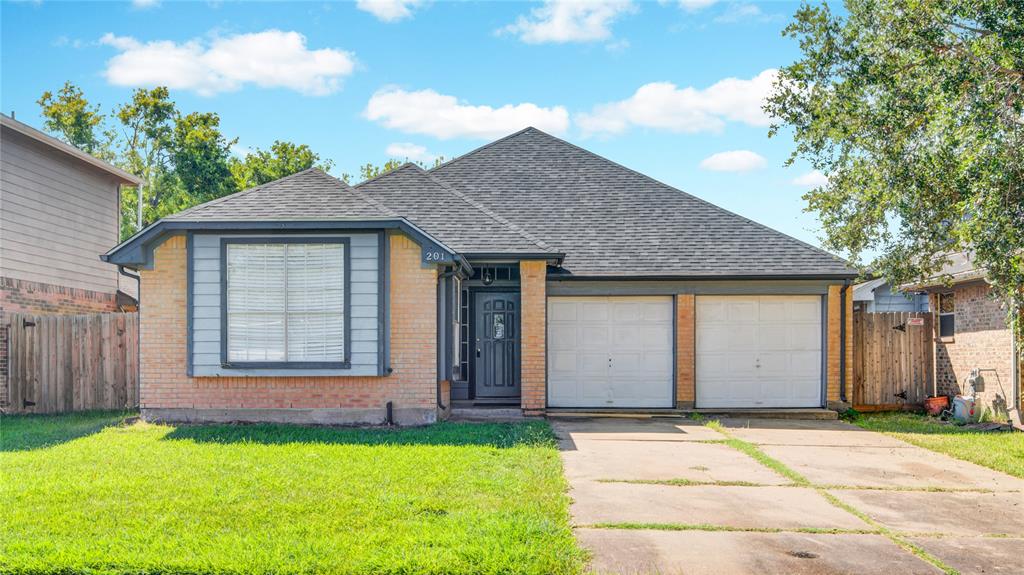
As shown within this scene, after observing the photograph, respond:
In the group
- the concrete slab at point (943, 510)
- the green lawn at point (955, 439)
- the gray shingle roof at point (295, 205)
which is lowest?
the green lawn at point (955, 439)

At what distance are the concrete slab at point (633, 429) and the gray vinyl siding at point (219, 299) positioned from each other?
125 inches

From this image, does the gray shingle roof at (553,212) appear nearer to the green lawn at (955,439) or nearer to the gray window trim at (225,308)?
the gray window trim at (225,308)

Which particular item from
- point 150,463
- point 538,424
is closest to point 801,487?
point 538,424

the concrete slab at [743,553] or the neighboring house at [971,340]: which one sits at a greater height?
the neighboring house at [971,340]

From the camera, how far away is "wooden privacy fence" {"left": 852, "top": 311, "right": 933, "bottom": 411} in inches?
608

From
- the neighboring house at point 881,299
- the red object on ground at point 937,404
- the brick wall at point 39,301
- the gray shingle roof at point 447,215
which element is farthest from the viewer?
the neighboring house at point 881,299

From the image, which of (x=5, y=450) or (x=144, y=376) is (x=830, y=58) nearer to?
(x=144, y=376)

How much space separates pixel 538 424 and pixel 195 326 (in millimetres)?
5266

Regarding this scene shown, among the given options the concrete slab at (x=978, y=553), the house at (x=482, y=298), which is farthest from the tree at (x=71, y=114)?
the concrete slab at (x=978, y=553)

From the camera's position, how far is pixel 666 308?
14695 millimetres

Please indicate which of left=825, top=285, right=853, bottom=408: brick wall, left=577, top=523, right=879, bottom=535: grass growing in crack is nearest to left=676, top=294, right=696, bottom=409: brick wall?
left=825, top=285, right=853, bottom=408: brick wall

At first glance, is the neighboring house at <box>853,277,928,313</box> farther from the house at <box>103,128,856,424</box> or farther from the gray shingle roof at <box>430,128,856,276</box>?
the house at <box>103,128,856,424</box>

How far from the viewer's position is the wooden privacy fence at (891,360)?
1545cm

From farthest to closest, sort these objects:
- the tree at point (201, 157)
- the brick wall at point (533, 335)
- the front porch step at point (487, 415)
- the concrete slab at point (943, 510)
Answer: the tree at point (201, 157) → the brick wall at point (533, 335) → the front porch step at point (487, 415) → the concrete slab at point (943, 510)
